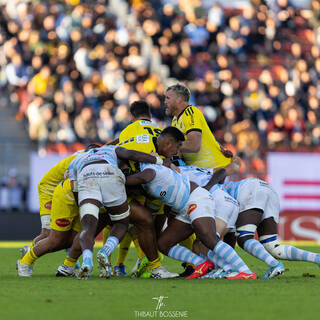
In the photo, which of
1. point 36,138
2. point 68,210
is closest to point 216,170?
point 68,210

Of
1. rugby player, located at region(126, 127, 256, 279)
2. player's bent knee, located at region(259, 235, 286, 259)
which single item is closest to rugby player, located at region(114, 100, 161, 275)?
rugby player, located at region(126, 127, 256, 279)

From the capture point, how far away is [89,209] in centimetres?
825

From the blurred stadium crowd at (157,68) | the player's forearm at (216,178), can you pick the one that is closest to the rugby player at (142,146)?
the player's forearm at (216,178)

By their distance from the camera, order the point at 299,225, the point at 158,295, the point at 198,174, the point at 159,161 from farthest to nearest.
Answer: the point at 299,225, the point at 198,174, the point at 159,161, the point at 158,295

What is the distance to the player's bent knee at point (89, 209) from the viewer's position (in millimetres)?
8250

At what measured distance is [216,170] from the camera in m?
9.40

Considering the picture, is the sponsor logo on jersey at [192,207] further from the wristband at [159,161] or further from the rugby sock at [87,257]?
the rugby sock at [87,257]

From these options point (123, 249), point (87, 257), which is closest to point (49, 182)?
point (123, 249)

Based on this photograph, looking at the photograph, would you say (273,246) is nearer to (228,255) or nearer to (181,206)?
(228,255)

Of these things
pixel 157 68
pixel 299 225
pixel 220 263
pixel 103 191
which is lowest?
pixel 299 225

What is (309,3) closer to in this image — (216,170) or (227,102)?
(227,102)

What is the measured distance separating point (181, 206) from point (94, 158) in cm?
103

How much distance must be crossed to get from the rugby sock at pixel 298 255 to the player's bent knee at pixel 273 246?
18 millimetres

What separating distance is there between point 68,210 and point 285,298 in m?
3.17
